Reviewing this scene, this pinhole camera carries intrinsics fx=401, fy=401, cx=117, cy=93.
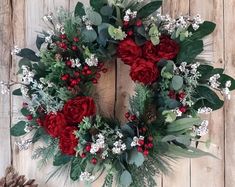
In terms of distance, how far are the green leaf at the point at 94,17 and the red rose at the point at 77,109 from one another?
Result: 0.80 ft

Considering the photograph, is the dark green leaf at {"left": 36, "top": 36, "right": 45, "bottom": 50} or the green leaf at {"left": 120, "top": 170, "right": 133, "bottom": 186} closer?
the green leaf at {"left": 120, "top": 170, "right": 133, "bottom": 186}

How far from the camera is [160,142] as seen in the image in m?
1.25

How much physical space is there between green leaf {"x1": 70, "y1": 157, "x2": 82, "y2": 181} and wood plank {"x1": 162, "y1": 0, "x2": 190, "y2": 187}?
333 millimetres

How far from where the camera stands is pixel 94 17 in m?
1.26

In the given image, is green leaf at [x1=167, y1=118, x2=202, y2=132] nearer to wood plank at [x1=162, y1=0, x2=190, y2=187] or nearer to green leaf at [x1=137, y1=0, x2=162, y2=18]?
wood plank at [x1=162, y1=0, x2=190, y2=187]

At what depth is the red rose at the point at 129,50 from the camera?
1254 millimetres

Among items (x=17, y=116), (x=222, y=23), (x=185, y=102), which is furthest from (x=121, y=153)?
(x=222, y=23)

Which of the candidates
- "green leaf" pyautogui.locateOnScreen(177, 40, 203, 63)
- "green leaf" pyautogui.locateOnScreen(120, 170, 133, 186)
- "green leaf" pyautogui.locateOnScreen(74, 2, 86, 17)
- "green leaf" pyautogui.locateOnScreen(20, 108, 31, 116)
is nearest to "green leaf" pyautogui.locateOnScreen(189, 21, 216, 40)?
"green leaf" pyautogui.locateOnScreen(177, 40, 203, 63)

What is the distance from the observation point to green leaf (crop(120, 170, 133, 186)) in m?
1.24

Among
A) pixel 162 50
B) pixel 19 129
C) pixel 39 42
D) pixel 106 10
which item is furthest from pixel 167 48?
pixel 19 129

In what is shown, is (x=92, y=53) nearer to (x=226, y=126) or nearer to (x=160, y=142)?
(x=160, y=142)

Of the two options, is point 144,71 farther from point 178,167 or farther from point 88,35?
point 178,167

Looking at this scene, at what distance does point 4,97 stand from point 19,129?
0.48 feet

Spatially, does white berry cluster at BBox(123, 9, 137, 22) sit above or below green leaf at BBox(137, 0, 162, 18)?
below
